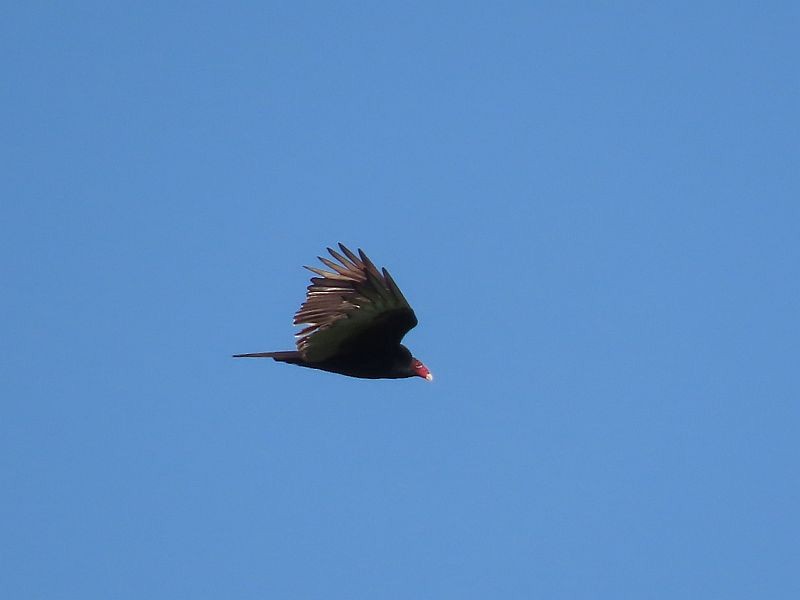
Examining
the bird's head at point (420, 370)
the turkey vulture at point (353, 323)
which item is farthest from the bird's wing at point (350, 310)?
the bird's head at point (420, 370)

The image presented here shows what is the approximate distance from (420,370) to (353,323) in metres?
1.69

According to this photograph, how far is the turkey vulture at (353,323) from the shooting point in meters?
20.7

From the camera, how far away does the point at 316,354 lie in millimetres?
21625

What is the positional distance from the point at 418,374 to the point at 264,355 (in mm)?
1960

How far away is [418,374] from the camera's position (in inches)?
890

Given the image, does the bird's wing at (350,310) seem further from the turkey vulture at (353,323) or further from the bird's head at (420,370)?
the bird's head at (420,370)

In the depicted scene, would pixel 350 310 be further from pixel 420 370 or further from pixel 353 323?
pixel 420 370

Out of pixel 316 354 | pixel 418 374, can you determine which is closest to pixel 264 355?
pixel 316 354

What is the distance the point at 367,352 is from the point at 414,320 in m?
0.98

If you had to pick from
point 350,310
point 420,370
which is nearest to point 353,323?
point 350,310

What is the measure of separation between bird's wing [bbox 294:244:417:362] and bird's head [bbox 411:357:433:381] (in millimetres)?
837

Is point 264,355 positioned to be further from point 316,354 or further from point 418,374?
point 418,374

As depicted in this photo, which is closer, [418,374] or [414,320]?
[414,320]

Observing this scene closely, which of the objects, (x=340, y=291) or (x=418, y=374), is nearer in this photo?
(x=340, y=291)
